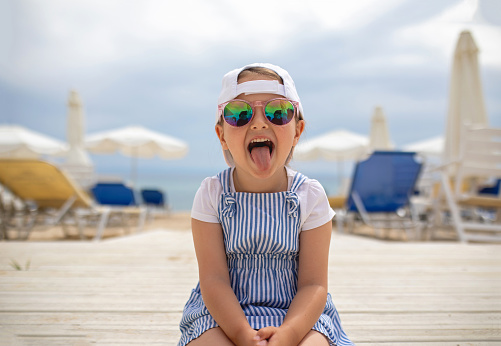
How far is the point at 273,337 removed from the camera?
36.9 inches

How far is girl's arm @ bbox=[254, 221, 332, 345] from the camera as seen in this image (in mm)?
961

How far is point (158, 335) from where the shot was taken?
1.49 meters

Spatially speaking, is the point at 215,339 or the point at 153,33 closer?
the point at 215,339

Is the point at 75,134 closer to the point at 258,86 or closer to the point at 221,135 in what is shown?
the point at 221,135

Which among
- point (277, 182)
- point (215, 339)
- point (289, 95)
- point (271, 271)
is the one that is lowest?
point (215, 339)

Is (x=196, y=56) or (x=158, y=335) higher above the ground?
(x=196, y=56)

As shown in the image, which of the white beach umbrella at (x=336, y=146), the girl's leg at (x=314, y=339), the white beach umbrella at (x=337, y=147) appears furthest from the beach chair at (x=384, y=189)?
the white beach umbrella at (x=336, y=146)

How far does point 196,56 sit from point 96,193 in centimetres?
601

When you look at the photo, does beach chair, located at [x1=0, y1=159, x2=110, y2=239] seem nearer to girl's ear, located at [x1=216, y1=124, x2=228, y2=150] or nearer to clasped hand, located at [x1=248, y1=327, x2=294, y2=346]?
girl's ear, located at [x1=216, y1=124, x2=228, y2=150]

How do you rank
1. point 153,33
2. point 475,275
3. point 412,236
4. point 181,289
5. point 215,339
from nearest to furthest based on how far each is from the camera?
point 215,339 → point 181,289 → point 475,275 → point 153,33 → point 412,236

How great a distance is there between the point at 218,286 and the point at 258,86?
2.00 feet

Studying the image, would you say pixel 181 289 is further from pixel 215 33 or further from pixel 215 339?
pixel 215 33

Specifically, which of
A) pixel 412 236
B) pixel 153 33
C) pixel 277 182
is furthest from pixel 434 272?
pixel 412 236

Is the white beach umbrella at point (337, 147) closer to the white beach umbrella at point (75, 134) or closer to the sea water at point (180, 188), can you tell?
the sea water at point (180, 188)
